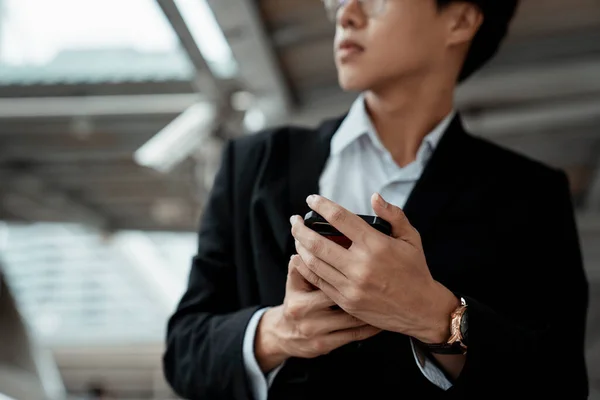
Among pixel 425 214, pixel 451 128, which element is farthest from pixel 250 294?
pixel 451 128

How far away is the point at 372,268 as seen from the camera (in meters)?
0.95

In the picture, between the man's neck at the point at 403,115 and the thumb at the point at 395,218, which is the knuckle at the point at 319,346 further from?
the man's neck at the point at 403,115

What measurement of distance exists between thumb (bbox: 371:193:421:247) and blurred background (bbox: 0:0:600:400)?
1.55 ft

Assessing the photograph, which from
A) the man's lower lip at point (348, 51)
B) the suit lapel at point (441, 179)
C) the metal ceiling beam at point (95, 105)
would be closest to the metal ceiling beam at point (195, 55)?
the metal ceiling beam at point (95, 105)

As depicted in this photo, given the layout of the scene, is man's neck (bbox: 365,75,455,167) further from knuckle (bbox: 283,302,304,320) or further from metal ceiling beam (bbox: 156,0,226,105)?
metal ceiling beam (bbox: 156,0,226,105)

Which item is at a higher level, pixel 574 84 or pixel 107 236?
pixel 574 84

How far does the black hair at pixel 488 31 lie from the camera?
157 cm

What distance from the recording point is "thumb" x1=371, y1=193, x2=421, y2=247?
960mm

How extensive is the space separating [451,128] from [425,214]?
255mm

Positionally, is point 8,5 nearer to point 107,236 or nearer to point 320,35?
point 320,35

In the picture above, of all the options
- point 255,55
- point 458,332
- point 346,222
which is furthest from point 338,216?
point 255,55

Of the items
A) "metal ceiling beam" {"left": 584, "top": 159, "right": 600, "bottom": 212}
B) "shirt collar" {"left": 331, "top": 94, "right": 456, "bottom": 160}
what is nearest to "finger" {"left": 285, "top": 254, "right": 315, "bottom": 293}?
"shirt collar" {"left": 331, "top": 94, "right": 456, "bottom": 160}

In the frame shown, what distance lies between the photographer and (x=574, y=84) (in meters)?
5.19

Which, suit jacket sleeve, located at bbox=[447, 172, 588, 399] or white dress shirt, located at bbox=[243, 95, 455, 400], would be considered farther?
white dress shirt, located at bbox=[243, 95, 455, 400]
